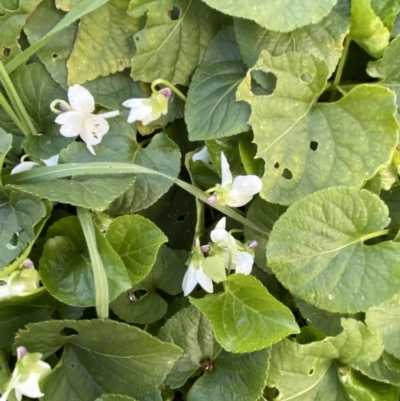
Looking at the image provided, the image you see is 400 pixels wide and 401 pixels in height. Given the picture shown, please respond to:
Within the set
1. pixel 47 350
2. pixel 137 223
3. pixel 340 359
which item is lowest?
pixel 340 359

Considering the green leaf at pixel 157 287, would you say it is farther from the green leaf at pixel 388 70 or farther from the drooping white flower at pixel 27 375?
the green leaf at pixel 388 70

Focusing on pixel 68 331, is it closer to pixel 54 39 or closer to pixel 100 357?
pixel 100 357

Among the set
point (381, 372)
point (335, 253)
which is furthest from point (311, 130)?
point (381, 372)

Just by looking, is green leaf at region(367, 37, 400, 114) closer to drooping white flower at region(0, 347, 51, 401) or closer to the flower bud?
the flower bud

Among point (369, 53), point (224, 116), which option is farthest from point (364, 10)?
point (224, 116)

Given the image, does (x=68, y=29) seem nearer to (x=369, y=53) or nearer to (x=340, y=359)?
(x=369, y=53)

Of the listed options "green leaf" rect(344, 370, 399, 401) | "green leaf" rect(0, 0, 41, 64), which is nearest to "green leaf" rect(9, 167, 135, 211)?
"green leaf" rect(0, 0, 41, 64)

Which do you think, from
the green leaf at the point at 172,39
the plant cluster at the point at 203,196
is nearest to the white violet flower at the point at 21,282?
the plant cluster at the point at 203,196
